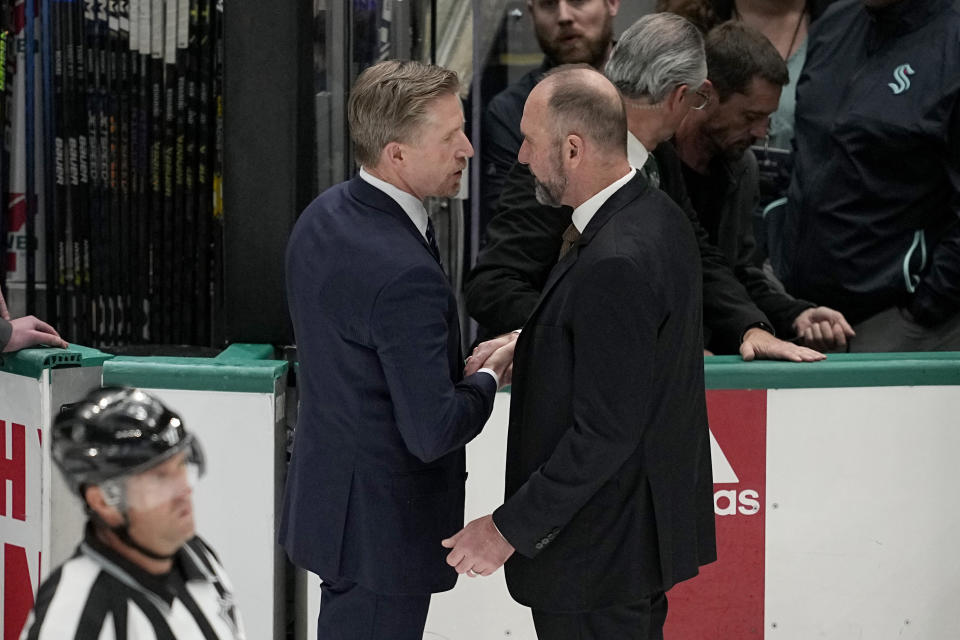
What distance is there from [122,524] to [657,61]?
218 cm

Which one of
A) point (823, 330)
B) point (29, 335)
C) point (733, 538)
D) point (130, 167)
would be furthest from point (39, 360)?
point (823, 330)

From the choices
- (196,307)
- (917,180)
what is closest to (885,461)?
(917,180)

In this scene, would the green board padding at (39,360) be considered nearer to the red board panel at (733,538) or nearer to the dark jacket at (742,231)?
the red board panel at (733,538)

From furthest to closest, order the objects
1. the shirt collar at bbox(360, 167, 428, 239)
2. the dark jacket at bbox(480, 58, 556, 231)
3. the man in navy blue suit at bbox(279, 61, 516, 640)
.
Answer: the dark jacket at bbox(480, 58, 556, 231), the shirt collar at bbox(360, 167, 428, 239), the man in navy blue suit at bbox(279, 61, 516, 640)

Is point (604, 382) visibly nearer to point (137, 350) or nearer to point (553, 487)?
point (553, 487)

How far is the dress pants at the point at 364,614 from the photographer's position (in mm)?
2342

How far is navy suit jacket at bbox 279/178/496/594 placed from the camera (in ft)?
7.04

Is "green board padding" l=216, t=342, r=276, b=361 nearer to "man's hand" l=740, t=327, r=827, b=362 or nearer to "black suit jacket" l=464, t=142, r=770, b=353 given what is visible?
"black suit jacket" l=464, t=142, r=770, b=353

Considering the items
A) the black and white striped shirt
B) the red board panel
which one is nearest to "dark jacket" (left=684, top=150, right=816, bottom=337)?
the red board panel

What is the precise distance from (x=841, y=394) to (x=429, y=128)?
1.42 metres

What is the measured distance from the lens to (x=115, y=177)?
3.64m

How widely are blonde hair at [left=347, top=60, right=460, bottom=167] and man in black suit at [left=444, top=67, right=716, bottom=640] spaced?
0.18 metres

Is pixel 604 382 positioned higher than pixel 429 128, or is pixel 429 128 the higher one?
pixel 429 128

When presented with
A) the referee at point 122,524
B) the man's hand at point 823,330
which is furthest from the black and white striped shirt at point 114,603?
the man's hand at point 823,330
